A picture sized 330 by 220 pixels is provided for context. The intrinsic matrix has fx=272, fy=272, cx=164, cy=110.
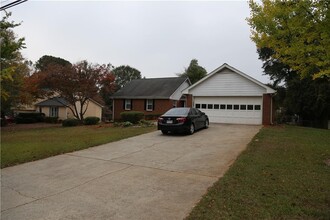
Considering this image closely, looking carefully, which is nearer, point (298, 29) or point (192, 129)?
point (298, 29)

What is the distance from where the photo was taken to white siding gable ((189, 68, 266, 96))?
2099 cm

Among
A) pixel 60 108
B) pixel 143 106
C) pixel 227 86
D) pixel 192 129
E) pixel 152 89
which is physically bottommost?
pixel 192 129

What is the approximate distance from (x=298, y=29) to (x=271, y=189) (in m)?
4.49

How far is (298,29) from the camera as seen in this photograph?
7.50 meters

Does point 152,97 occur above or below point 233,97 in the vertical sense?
above

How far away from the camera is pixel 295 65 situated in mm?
8891

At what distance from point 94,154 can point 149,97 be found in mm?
20048

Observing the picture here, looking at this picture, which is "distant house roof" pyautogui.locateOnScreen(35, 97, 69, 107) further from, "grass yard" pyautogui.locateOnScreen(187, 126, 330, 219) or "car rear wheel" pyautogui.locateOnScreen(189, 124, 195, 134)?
"grass yard" pyautogui.locateOnScreen(187, 126, 330, 219)

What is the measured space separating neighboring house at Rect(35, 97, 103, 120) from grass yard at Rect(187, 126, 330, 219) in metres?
33.5

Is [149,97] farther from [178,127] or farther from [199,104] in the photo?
[178,127]

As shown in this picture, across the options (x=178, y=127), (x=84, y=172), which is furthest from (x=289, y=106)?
(x=84, y=172)

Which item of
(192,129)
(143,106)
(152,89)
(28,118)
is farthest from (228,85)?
(28,118)

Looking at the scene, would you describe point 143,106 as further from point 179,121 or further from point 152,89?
point 179,121

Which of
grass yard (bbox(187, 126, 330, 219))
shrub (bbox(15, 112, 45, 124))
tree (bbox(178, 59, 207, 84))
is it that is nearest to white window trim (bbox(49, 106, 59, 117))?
shrub (bbox(15, 112, 45, 124))
